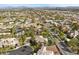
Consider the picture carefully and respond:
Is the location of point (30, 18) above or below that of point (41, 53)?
above

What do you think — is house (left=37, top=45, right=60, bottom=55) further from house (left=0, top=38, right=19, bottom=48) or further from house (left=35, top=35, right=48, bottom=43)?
house (left=0, top=38, right=19, bottom=48)

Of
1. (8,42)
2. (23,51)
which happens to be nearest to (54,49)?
(23,51)

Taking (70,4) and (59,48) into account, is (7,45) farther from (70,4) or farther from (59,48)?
(70,4)

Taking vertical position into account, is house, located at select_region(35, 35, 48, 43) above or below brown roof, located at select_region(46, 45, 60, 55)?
above

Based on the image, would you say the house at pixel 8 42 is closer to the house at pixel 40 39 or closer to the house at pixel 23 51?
the house at pixel 23 51

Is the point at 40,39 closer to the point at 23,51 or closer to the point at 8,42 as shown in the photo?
the point at 23,51

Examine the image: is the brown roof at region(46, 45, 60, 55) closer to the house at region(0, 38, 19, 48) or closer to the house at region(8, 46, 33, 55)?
the house at region(8, 46, 33, 55)

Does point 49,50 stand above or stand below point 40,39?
below

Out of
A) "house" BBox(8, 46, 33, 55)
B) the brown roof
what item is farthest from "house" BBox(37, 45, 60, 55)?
"house" BBox(8, 46, 33, 55)

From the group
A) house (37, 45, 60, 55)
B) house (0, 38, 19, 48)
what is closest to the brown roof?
house (37, 45, 60, 55)
